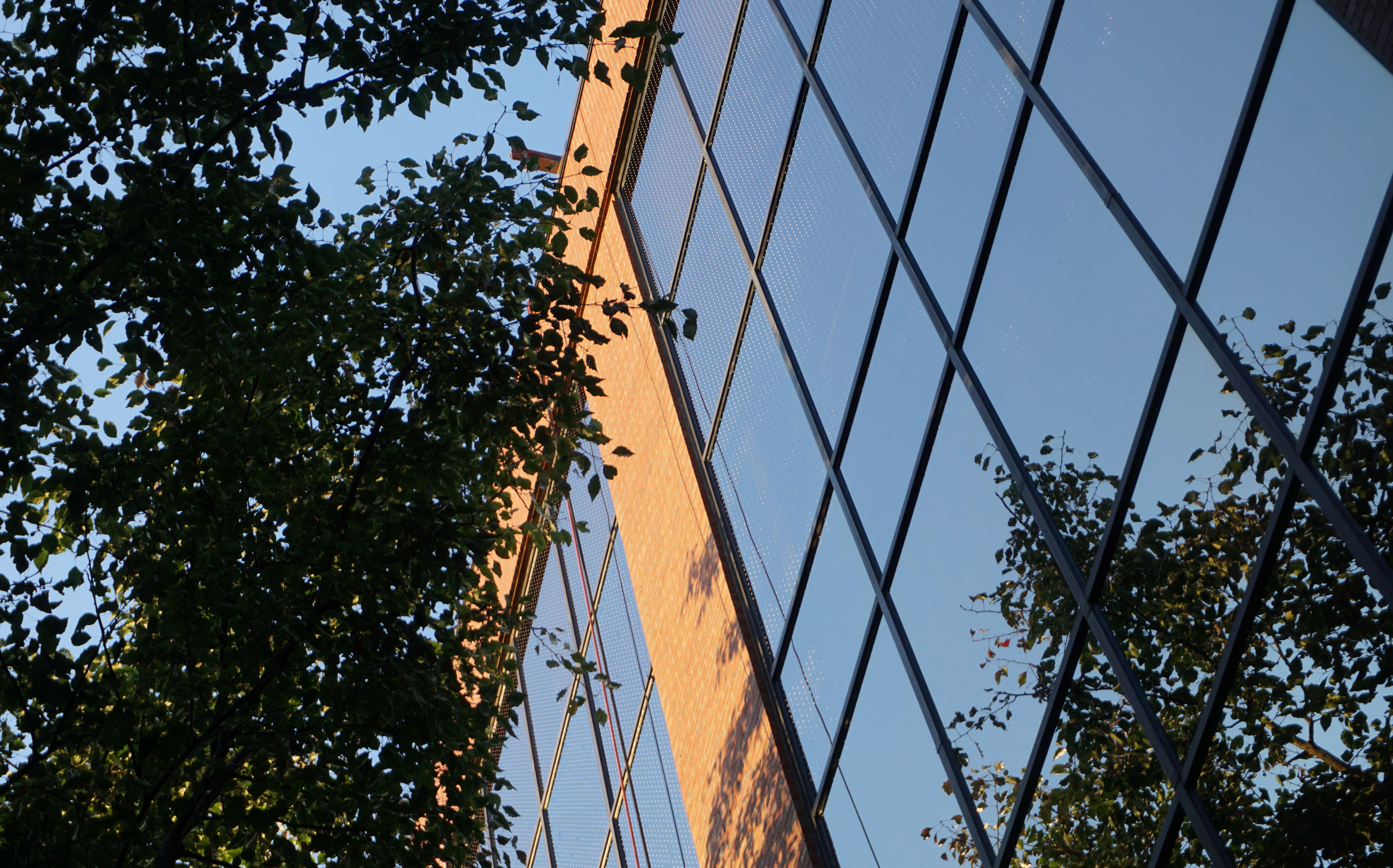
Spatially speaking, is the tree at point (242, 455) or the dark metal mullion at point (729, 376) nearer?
the tree at point (242, 455)

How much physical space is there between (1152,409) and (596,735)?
7867mm

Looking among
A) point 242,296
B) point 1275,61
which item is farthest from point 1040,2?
point 242,296

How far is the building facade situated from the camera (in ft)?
13.6

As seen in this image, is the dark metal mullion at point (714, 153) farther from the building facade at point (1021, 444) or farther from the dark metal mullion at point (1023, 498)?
the dark metal mullion at point (1023, 498)

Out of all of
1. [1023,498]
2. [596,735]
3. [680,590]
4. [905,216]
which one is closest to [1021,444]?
[1023,498]

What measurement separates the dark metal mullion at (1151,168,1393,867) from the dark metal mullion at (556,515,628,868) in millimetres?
5866

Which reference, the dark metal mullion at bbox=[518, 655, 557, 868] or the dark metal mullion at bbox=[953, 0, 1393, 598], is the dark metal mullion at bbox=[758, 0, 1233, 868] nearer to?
the dark metal mullion at bbox=[953, 0, 1393, 598]

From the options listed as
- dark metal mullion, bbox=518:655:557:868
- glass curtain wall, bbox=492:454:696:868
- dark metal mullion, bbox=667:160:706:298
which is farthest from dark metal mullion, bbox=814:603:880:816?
dark metal mullion, bbox=518:655:557:868

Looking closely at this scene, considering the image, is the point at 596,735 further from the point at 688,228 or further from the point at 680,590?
the point at 688,228

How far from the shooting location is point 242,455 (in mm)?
5480

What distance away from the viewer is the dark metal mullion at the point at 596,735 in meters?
10.5

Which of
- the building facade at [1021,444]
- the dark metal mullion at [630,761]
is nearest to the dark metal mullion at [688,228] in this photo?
the building facade at [1021,444]

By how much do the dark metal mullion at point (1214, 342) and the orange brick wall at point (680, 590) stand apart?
413cm

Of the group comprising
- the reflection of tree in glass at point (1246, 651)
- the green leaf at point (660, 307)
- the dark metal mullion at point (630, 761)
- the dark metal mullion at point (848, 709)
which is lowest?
the reflection of tree in glass at point (1246, 651)
